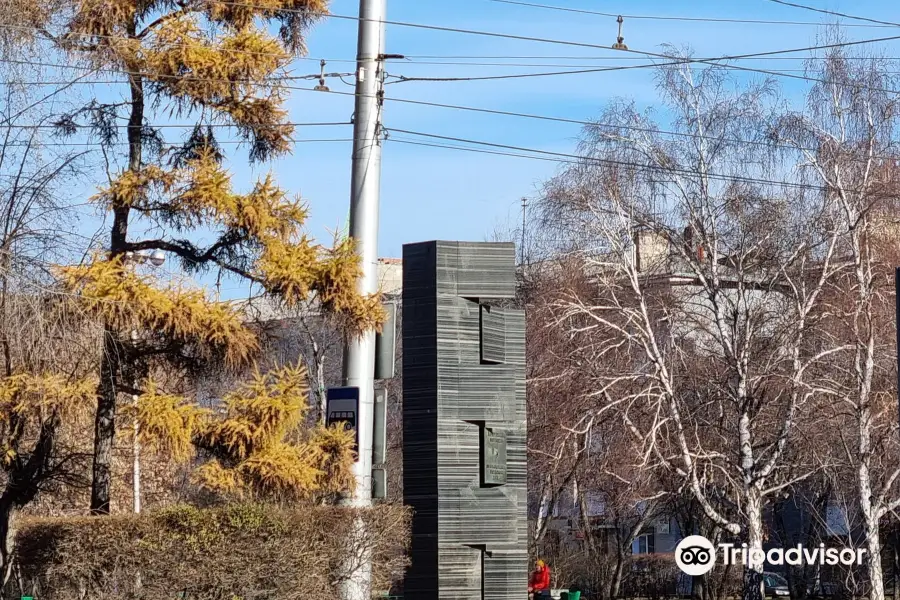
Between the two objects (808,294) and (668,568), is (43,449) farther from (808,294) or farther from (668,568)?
(668,568)

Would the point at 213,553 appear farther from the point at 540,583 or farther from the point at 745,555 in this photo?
the point at 540,583

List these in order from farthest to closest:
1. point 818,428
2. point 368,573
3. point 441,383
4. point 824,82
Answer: point 818,428 → point 824,82 → point 441,383 → point 368,573

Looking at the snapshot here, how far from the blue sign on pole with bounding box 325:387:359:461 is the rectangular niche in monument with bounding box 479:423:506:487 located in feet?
5.40

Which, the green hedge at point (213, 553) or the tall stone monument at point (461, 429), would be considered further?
the tall stone monument at point (461, 429)

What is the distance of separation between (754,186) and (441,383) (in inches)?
500

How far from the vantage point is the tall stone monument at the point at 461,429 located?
13.2 m

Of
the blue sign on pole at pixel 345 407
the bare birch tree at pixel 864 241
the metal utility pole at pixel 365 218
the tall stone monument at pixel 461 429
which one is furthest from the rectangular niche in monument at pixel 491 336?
the bare birch tree at pixel 864 241

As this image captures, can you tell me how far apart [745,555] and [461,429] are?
12862mm

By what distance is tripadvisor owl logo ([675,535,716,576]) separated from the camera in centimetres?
2703

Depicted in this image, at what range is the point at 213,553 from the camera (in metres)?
11.7

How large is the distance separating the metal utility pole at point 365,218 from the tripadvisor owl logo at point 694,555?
1568 centimetres

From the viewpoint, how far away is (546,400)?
91.4ft

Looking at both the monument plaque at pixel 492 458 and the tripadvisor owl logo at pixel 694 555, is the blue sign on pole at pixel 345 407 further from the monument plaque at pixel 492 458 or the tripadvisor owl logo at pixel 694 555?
the tripadvisor owl logo at pixel 694 555

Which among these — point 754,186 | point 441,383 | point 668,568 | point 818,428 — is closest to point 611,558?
point 668,568
